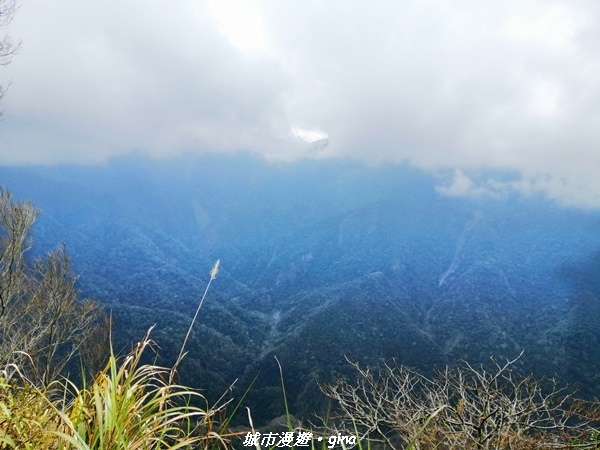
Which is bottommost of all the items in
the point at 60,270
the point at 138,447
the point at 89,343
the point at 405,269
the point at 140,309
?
the point at 405,269

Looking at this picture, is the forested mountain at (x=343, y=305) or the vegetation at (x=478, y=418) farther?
the forested mountain at (x=343, y=305)

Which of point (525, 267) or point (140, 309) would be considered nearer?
point (140, 309)

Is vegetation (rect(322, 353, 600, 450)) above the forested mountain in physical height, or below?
above

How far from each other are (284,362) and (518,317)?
217ft

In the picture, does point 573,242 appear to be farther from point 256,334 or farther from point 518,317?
point 256,334

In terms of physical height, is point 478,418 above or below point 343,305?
above

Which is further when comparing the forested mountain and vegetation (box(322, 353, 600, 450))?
the forested mountain

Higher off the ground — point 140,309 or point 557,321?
point 140,309

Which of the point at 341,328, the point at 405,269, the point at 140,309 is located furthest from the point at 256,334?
the point at 405,269

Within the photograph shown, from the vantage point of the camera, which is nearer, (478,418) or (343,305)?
(478,418)

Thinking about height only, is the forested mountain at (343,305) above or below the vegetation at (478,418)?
below

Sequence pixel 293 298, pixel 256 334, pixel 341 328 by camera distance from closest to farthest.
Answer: pixel 341 328, pixel 256 334, pixel 293 298

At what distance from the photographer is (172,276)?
412 ft

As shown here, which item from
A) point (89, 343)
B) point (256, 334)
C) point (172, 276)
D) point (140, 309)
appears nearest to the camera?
point (89, 343)
